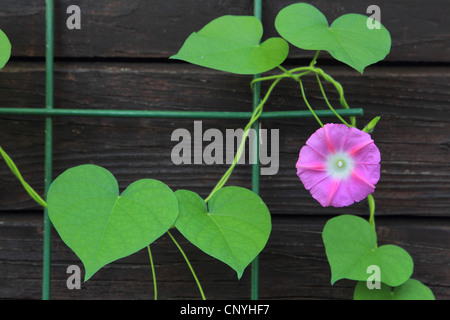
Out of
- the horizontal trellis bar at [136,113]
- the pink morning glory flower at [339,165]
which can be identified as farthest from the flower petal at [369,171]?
the horizontal trellis bar at [136,113]

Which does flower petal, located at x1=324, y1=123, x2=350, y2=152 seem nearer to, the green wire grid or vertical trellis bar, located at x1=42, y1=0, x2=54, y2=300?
the green wire grid

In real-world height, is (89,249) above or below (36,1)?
below

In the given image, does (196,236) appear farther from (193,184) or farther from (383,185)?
(383,185)

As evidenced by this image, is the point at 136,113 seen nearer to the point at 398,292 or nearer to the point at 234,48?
the point at 234,48

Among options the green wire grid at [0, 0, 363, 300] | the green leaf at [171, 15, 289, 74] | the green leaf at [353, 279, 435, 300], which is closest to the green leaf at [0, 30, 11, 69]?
the green wire grid at [0, 0, 363, 300]

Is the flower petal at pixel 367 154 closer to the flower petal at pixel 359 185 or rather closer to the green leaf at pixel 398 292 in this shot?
the flower petal at pixel 359 185

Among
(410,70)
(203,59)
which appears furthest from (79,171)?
(410,70)
